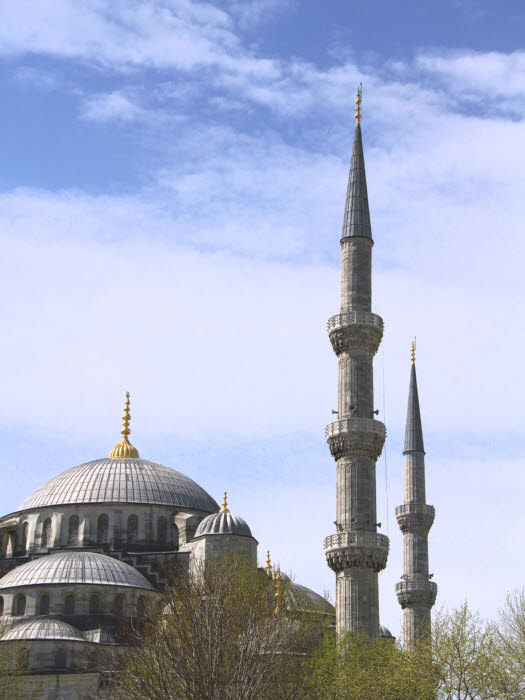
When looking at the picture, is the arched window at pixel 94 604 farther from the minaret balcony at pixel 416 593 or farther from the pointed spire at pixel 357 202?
the pointed spire at pixel 357 202

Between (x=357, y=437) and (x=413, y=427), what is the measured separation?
16.2 m

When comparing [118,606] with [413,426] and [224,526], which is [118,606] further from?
[413,426]

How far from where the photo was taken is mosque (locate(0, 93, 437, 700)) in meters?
36.2

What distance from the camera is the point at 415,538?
49219 mm

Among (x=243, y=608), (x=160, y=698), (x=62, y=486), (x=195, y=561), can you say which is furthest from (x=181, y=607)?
(x=62, y=486)

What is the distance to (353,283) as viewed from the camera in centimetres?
3850

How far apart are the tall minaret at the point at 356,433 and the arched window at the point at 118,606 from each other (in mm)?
10065

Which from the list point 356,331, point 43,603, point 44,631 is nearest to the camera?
point 356,331

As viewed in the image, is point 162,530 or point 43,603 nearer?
point 43,603

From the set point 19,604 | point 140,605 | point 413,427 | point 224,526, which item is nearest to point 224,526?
point 224,526

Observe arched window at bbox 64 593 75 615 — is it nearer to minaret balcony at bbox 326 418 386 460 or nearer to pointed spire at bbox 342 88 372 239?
minaret balcony at bbox 326 418 386 460

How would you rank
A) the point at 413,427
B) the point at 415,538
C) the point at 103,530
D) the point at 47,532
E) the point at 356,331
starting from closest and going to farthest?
the point at 356,331
the point at 415,538
the point at 103,530
the point at 47,532
the point at 413,427

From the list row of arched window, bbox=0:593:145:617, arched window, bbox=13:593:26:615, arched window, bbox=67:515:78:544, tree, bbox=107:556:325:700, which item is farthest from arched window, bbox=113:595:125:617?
tree, bbox=107:556:325:700

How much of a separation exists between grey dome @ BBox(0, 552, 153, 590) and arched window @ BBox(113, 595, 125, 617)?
49 centimetres
